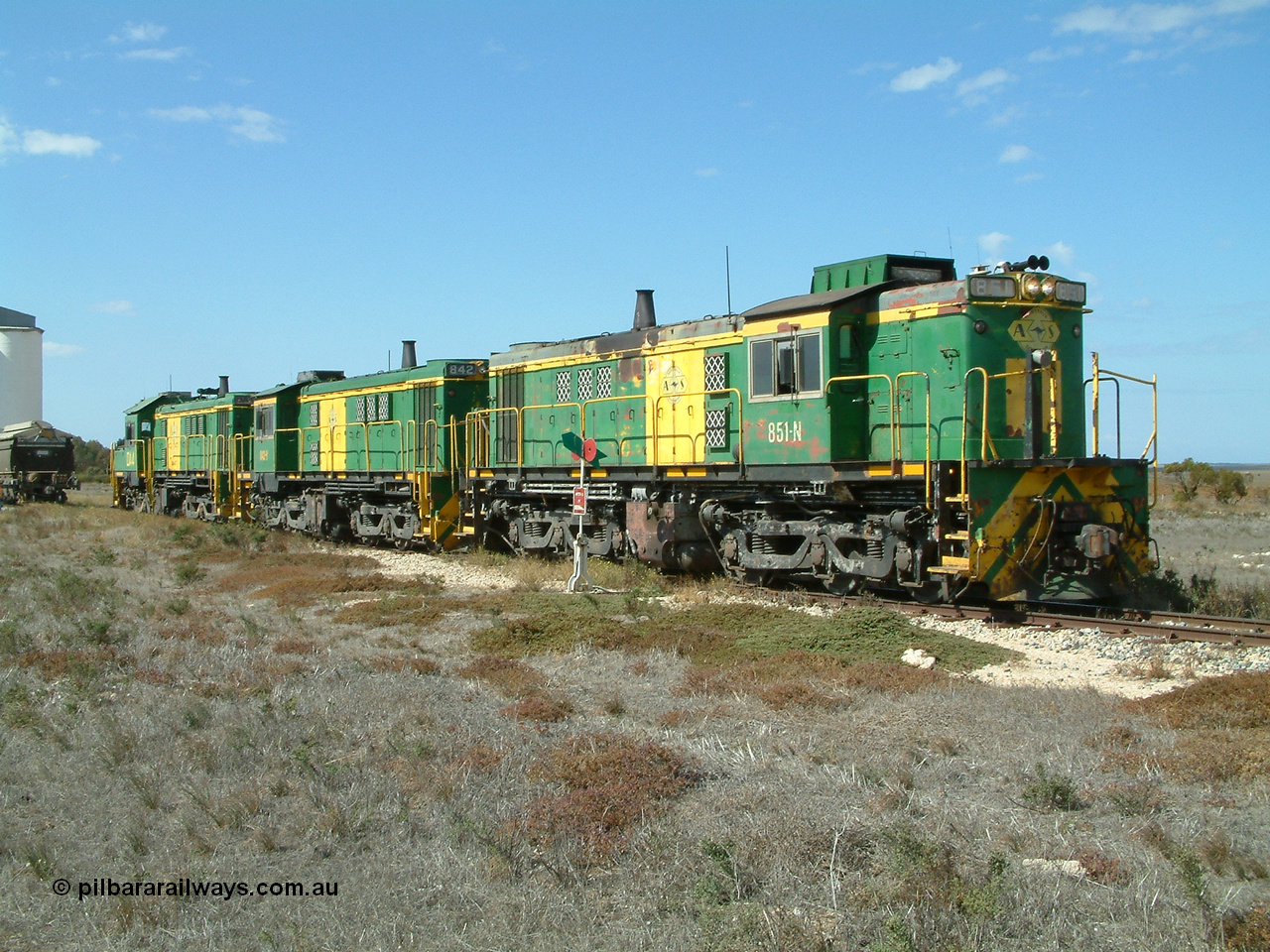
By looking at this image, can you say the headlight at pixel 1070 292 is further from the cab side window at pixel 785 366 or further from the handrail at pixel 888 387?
the cab side window at pixel 785 366

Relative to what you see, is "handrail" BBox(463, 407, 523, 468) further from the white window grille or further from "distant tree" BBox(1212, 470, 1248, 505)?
"distant tree" BBox(1212, 470, 1248, 505)

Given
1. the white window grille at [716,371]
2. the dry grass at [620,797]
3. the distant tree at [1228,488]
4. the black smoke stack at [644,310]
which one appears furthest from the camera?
the distant tree at [1228,488]

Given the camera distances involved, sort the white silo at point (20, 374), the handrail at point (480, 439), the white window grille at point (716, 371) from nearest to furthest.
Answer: the white window grille at point (716, 371) < the handrail at point (480, 439) < the white silo at point (20, 374)

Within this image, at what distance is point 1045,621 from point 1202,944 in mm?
7770

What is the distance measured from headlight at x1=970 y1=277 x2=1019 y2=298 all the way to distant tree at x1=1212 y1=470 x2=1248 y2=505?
34.5m

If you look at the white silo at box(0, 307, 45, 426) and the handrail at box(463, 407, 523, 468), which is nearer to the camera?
the handrail at box(463, 407, 523, 468)

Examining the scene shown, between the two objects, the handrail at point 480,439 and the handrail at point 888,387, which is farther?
the handrail at point 480,439

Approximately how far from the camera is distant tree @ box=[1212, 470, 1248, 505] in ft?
137

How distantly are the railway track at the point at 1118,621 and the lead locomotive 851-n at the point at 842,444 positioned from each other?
11.5 inches

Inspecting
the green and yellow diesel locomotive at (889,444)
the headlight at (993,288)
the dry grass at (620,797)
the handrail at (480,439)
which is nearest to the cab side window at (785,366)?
the green and yellow diesel locomotive at (889,444)

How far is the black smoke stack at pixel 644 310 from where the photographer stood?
56.2 ft

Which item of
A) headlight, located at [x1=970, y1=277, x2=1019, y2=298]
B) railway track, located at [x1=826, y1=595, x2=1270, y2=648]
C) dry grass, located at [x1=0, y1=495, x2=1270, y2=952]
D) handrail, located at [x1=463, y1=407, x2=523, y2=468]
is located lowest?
dry grass, located at [x1=0, y1=495, x2=1270, y2=952]

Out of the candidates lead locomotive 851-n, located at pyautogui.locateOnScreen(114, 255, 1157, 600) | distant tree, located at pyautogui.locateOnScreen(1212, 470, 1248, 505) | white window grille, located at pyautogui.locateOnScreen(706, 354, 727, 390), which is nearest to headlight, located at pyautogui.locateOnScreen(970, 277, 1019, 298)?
lead locomotive 851-n, located at pyautogui.locateOnScreen(114, 255, 1157, 600)

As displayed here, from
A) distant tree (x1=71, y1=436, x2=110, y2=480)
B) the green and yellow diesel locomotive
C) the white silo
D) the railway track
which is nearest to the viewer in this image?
the railway track
